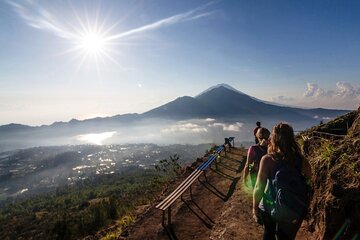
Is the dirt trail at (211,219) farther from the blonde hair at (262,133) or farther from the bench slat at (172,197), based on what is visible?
the blonde hair at (262,133)

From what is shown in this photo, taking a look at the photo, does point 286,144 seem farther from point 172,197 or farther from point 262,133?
point 172,197

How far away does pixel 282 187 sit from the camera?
312cm

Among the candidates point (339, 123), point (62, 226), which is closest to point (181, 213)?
point (339, 123)

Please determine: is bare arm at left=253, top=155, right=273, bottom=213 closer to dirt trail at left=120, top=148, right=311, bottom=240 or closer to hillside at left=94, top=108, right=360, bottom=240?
hillside at left=94, top=108, right=360, bottom=240

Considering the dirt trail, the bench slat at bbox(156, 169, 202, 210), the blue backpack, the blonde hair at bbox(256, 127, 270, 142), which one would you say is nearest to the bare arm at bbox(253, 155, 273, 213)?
the blue backpack

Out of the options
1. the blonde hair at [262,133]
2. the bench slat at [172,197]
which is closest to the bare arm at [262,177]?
the blonde hair at [262,133]

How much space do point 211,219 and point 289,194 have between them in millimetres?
5402

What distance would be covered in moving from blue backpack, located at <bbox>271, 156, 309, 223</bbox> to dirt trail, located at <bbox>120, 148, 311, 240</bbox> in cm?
232

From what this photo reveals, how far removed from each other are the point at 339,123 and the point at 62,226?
13366 mm

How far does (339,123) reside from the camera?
357 inches

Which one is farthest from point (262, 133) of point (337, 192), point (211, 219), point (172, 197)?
point (172, 197)

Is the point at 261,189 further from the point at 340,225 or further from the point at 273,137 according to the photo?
the point at 340,225

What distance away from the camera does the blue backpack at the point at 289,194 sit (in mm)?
3076

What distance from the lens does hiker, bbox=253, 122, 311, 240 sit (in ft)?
10.1
